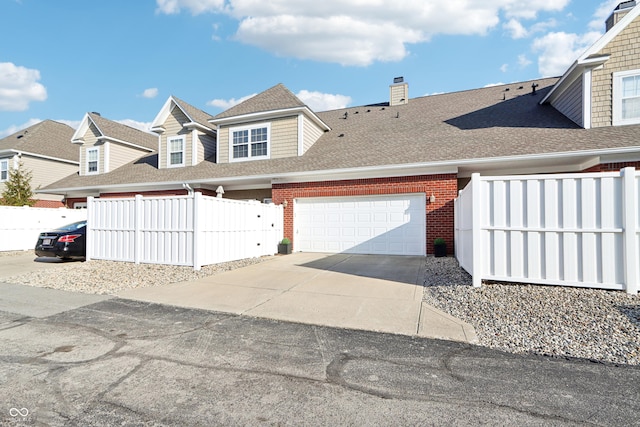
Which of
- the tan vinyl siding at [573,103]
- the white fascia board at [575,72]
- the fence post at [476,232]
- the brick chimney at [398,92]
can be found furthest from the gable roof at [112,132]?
the tan vinyl siding at [573,103]

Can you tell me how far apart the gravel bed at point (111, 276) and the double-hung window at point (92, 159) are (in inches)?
439

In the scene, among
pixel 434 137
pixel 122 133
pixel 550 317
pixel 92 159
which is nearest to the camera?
pixel 550 317

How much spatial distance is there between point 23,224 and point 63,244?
20.7ft

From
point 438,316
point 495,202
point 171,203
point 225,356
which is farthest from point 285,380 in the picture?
point 171,203

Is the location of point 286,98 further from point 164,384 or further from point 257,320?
point 164,384

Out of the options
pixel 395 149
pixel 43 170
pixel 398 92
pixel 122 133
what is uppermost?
pixel 398 92

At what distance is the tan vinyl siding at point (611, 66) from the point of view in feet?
33.7

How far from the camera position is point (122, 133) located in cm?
2006

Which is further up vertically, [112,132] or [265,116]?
[112,132]

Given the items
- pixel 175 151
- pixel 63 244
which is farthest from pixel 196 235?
pixel 175 151

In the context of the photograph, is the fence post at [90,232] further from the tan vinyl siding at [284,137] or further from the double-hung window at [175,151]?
the tan vinyl siding at [284,137]

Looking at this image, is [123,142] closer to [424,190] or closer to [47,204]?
[47,204]

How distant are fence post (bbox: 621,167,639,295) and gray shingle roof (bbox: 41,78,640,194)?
497cm

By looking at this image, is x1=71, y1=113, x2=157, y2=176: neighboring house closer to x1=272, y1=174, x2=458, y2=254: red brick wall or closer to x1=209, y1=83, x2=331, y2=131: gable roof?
x1=209, y1=83, x2=331, y2=131: gable roof
